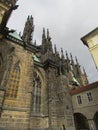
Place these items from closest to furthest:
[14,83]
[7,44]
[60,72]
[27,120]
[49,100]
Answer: [27,120], [14,83], [7,44], [49,100], [60,72]

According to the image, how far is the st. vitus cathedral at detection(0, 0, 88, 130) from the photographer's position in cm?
1112

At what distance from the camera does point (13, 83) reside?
12.6m

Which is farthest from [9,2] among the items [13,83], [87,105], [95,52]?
[87,105]

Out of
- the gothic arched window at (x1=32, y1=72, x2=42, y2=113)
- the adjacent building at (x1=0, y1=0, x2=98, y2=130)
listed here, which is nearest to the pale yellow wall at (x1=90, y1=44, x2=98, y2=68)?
the adjacent building at (x1=0, y1=0, x2=98, y2=130)

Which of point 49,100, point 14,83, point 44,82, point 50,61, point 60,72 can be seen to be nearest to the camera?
point 14,83

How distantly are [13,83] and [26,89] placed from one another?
62.8 inches

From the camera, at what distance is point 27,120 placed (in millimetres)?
11406

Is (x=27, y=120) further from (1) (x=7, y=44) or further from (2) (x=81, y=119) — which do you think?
(2) (x=81, y=119)

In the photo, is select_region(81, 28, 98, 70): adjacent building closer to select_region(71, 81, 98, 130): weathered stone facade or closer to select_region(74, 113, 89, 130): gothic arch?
select_region(71, 81, 98, 130): weathered stone facade

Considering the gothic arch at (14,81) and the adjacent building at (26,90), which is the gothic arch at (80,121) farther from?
the gothic arch at (14,81)

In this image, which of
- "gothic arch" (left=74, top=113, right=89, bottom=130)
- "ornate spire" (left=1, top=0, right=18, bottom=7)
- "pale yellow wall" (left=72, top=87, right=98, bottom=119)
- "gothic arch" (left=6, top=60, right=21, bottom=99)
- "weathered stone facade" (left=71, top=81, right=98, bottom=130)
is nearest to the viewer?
"ornate spire" (left=1, top=0, right=18, bottom=7)

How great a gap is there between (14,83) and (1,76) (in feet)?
5.88

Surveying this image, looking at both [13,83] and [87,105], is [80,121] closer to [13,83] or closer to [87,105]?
[87,105]

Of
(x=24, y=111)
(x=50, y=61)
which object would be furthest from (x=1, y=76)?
(x=50, y=61)
